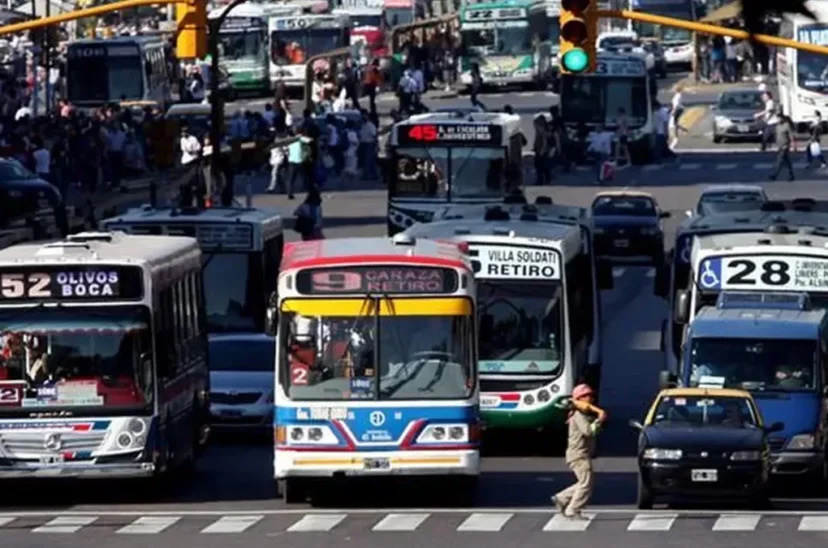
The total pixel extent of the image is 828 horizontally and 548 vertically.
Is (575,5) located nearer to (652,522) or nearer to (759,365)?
(759,365)

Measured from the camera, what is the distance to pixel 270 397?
1075 inches

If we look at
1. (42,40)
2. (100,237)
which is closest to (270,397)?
(100,237)

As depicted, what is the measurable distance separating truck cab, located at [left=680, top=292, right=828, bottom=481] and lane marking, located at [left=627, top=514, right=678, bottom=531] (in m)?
2.49

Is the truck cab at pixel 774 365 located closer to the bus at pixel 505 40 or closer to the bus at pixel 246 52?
the bus at pixel 505 40

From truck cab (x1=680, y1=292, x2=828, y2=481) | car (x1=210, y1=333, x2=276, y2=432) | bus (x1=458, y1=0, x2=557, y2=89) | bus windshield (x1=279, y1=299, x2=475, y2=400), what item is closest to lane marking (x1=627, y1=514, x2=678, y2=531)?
bus windshield (x1=279, y1=299, x2=475, y2=400)

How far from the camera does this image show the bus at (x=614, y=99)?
66.4m

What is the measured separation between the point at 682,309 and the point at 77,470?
8390mm

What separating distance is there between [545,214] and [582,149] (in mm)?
37135

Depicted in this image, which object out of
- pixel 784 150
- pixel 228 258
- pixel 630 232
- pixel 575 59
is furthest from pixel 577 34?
pixel 784 150

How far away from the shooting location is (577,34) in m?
23.2

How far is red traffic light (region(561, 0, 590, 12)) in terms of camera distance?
22672 millimetres

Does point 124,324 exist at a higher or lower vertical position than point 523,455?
higher

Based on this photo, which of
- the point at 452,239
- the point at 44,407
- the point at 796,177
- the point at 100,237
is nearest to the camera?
the point at 44,407

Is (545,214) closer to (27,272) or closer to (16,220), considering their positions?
(27,272)
